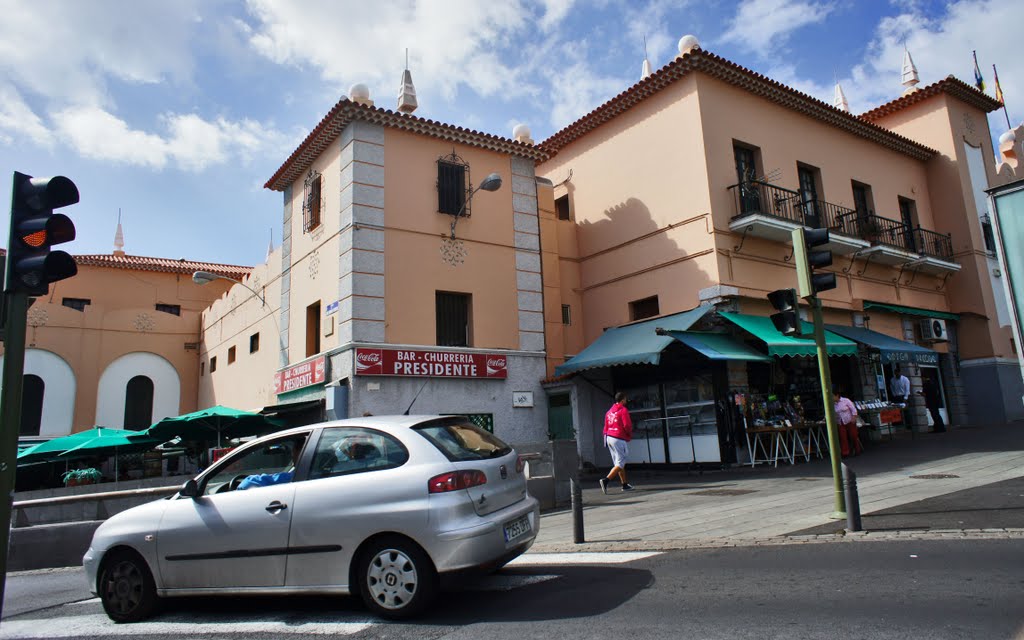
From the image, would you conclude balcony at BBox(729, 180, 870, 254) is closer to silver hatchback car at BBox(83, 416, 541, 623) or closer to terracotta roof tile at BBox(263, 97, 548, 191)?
terracotta roof tile at BBox(263, 97, 548, 191)

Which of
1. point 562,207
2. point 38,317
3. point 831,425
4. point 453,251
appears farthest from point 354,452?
point 38,317

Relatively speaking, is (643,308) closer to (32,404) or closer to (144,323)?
(144,323)

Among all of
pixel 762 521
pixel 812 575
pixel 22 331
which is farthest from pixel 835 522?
pixel 22 331

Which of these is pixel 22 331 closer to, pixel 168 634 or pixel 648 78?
pixel 168 634

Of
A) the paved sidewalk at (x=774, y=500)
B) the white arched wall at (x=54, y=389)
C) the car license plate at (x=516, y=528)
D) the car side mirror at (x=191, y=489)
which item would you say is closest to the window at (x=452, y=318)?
the paved sidewalk at (x=774, y=500)

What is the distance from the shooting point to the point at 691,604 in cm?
471

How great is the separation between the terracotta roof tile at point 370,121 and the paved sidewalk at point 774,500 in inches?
351

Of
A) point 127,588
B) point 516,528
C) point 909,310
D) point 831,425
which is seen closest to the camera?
point 516,528

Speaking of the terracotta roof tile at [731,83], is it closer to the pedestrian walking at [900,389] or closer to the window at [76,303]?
the pedestrian walking at [900,389]

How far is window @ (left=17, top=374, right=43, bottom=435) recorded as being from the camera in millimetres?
23906

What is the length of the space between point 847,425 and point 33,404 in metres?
26.3

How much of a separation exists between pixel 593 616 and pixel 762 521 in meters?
4.11

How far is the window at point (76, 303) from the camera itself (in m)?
27.5

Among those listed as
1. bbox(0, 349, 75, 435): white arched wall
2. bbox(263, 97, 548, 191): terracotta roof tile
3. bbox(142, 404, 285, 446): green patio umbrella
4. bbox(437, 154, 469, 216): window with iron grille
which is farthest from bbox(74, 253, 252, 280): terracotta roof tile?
bbox(437, 154, 469, 216): window with iron grille
